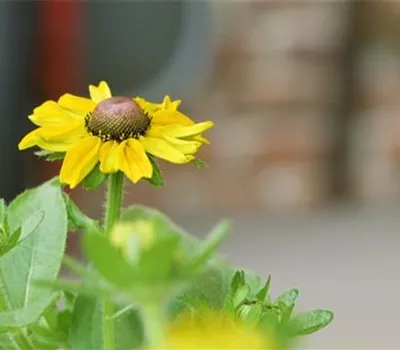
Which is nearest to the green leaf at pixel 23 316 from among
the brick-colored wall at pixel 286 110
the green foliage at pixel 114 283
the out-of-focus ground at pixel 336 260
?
the green foliage at pixel 114 283

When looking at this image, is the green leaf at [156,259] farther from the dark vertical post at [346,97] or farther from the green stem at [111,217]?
the dark vertical post at [346,97]

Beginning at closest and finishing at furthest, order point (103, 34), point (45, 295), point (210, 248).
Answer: point (210, 248)
point (45, 295)
point (103, 34)

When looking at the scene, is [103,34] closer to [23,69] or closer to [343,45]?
[23,69]

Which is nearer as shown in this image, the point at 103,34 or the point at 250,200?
the point at 103,34

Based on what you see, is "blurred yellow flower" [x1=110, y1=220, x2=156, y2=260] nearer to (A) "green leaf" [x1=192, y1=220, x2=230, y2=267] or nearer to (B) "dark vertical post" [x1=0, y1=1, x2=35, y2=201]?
(A) "green leaf" [x1=192, y1=220, x2=230, y2=267]

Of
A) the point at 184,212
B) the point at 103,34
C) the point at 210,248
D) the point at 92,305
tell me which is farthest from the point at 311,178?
the point at 210,248

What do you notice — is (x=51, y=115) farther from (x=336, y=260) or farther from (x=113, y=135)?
(x=336, y=260)

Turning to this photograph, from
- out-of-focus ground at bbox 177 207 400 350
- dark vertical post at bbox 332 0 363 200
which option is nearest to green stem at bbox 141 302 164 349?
out-of-focus ground at bbox 177 207 400 350
